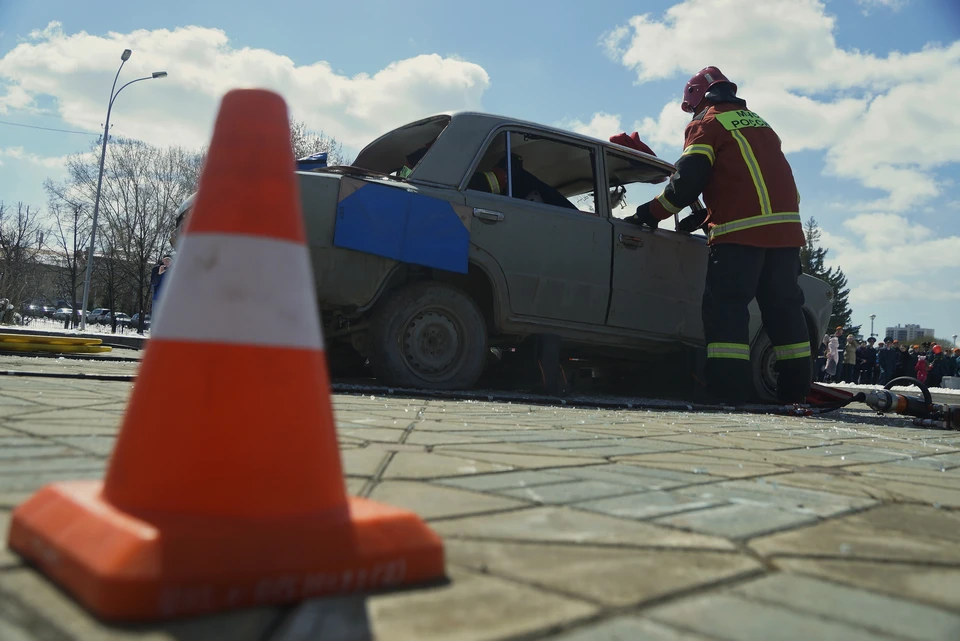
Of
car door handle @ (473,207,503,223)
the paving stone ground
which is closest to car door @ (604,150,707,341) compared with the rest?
car door handle @ (473,207,503,223)

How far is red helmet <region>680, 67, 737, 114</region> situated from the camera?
6.64 meters

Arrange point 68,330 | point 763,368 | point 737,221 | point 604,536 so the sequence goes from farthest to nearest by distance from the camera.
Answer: point 68,330
point 763,368
point 737,221
point 604,536

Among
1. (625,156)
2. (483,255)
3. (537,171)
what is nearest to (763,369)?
(625,156)

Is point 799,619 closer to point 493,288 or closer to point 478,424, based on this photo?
point 478,424

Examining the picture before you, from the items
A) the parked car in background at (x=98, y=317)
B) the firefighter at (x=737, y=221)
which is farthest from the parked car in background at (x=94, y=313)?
the firefighter at (x=737, y=221)

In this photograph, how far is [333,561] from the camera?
120 cm

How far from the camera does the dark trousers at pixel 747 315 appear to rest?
19.7 ft

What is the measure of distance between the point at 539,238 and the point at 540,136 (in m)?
0.90

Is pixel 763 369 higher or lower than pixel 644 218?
lower

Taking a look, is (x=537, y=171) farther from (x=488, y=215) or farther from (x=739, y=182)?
(x=739, y=182)

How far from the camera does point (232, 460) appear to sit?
1.26m

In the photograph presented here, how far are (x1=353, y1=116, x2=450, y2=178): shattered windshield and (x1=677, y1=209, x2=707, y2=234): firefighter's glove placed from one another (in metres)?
2.28

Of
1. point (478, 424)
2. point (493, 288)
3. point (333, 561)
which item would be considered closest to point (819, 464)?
point (478, 424)

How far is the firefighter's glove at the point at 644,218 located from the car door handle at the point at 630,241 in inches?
5.9
